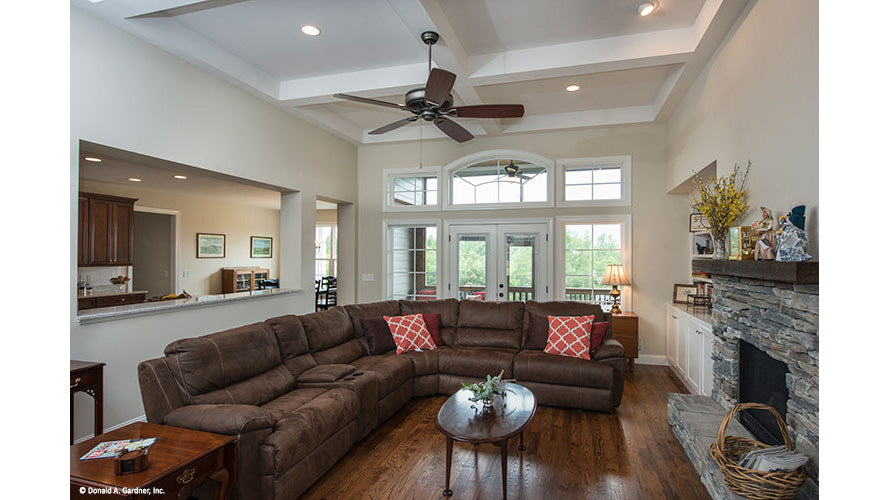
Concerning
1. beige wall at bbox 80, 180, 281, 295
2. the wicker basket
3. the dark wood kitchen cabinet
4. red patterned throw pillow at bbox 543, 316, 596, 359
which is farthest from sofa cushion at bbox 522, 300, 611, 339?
beige wall at bbox 80, 180, 281, 295

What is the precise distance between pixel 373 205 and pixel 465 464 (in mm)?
4346

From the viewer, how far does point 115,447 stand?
6.01 ft

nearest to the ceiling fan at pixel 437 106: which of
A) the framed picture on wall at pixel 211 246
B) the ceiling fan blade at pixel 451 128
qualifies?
the ceiling fan blade at pixel 451 128

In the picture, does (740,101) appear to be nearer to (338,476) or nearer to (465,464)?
(465,464)

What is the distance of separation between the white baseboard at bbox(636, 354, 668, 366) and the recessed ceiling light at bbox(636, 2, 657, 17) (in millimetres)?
3897

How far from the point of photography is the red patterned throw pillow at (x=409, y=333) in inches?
164

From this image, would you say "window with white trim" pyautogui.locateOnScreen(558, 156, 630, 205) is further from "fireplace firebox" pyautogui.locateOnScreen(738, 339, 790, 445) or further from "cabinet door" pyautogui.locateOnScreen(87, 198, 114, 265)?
"cabinet door" pyautogui.locateOnScreen(87, 198, 114, 265)

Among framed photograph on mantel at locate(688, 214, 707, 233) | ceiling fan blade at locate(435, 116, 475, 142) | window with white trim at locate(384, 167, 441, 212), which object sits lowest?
framed photograph on mantel at locate(688, 214, 707, 233)

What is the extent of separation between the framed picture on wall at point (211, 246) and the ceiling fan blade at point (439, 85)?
703 centimetres

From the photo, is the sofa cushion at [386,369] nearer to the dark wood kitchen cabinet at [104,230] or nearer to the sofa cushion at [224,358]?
the sofa cushion at [224,358]

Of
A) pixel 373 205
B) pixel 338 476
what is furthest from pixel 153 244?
pixel 338 476

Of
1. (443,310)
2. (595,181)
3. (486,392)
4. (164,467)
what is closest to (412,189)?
(443,310)

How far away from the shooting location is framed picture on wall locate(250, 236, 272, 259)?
9836 millimetres

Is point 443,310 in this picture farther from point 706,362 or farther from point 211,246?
point 211,246
